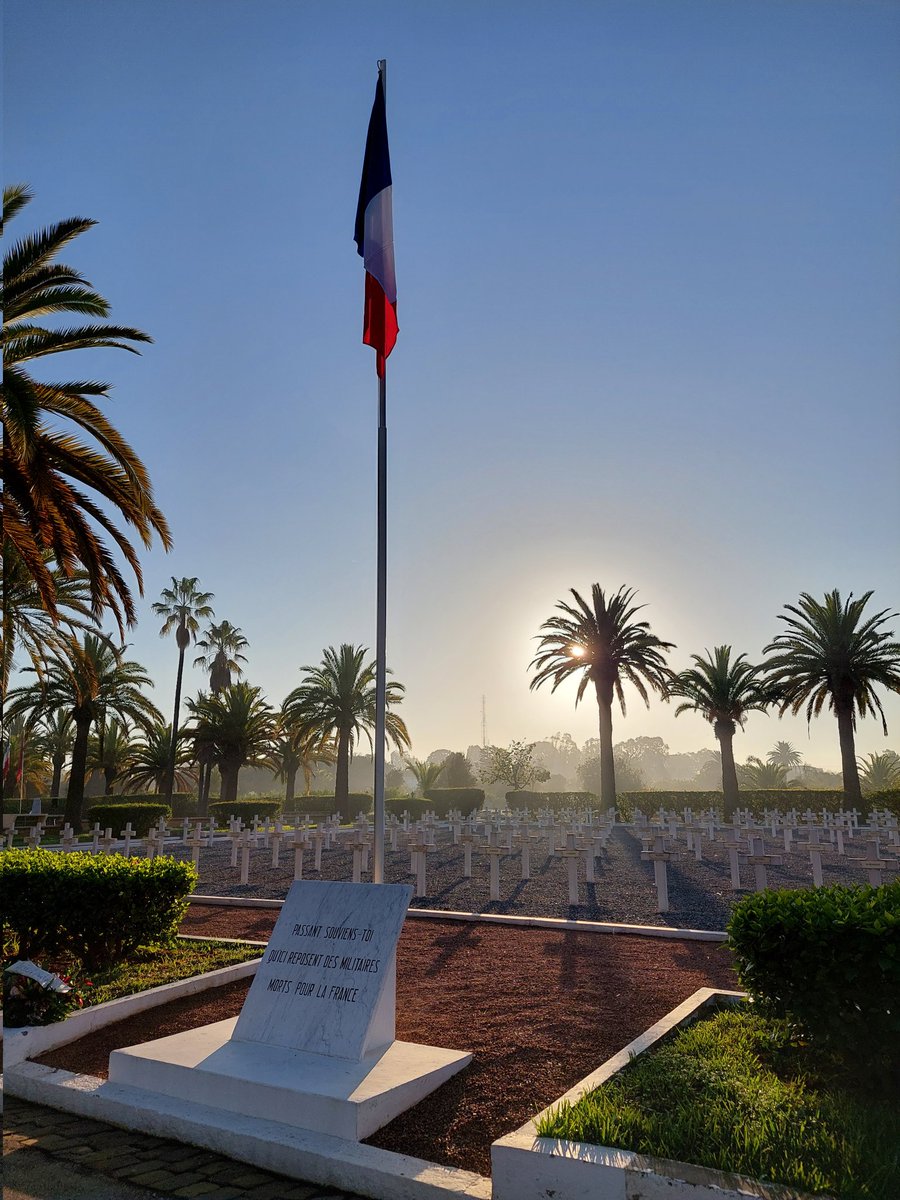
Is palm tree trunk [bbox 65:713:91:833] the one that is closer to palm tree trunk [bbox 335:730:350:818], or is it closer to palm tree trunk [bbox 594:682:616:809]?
palm tree trunk [bbox 335:730:350:818]

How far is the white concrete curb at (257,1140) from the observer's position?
3756 mm

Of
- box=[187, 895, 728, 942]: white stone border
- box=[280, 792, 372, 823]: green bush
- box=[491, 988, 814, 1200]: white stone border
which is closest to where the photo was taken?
box=[491, 988, 814, 1200]: white stone border

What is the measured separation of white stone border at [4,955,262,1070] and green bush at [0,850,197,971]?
773 millimetres

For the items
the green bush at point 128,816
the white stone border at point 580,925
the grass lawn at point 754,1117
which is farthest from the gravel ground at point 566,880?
the green bush at point 128,816

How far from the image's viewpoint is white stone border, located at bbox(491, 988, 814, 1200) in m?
3.24

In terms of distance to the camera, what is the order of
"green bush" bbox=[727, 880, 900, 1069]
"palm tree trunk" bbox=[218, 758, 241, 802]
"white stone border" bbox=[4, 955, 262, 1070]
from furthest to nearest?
1. "palm tree trunk" bbox=[218, 758, 241, 802]
2. "white stone border" bbox=[4, 955, 262, 1070]
3. "green bush" bbox=[727, 880, 900, 1069]

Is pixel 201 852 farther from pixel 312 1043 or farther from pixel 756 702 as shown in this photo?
pixel 756 702

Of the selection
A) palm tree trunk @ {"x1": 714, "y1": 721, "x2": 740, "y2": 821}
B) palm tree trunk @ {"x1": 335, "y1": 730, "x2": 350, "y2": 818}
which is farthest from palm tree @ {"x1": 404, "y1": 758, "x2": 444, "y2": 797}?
palm tree trunk @ {"x1": 714, "y1": 721, "x2": 740, "y2": 821}

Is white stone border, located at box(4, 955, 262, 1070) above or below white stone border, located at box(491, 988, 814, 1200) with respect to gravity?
below

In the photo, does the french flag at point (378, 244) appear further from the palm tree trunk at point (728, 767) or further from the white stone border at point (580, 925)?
the palm tree trunk at point (728, 767)

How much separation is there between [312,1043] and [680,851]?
55.8 feet

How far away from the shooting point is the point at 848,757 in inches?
1303

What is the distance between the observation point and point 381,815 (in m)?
6.05

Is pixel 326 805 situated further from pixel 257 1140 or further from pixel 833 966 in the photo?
pixel 833 966
